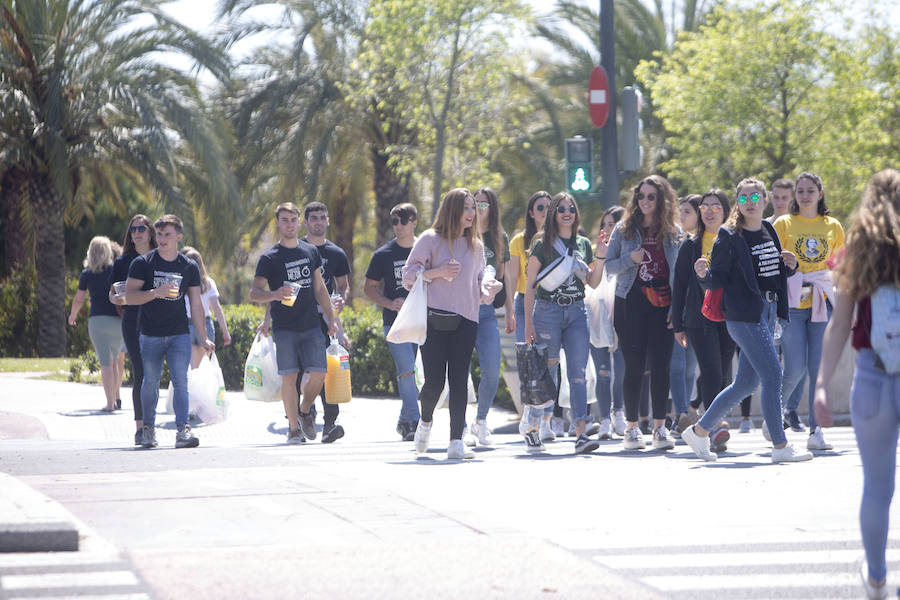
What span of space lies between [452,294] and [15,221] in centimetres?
1906

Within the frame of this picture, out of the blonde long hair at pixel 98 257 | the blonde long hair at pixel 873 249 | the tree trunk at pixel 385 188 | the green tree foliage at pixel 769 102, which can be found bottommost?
the blonde long hair at pixel 873 249

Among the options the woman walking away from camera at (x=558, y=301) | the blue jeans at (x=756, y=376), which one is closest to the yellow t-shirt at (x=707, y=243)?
the woman walking away from camera at (x=558, y=301)

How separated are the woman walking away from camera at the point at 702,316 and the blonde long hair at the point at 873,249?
4.48 m

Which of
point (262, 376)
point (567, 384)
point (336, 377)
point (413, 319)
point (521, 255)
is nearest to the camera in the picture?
point (413, 319)

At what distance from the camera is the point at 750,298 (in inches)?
324

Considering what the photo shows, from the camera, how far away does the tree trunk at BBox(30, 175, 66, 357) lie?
24.2 metres

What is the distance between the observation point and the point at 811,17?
29.2 meters

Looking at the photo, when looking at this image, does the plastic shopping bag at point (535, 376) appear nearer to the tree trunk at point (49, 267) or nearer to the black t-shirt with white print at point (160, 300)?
the black t-shirt with white print at point (160, 300)

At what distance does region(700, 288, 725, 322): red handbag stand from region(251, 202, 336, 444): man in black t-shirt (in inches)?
118

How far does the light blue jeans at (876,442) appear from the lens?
179 inches

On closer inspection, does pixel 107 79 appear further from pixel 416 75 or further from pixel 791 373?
pixel 791 373

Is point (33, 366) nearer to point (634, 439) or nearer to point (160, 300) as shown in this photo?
point (160, 300)

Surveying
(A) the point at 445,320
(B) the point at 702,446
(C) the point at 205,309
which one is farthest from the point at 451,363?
(C) the point at 205,309

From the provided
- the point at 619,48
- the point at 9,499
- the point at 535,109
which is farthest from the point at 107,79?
the point at 9,499
